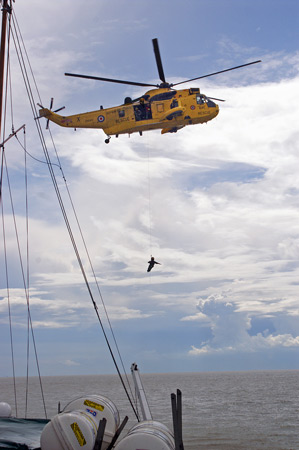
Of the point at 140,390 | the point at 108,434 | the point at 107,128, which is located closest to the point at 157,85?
the point at 107,128

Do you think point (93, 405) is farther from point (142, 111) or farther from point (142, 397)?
point (142, 111)

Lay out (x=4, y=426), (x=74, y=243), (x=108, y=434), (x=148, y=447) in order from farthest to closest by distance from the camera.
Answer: (x=74, y=243) < (x=4, y=426) < (x=108, y=434) < (x=148, y=447)

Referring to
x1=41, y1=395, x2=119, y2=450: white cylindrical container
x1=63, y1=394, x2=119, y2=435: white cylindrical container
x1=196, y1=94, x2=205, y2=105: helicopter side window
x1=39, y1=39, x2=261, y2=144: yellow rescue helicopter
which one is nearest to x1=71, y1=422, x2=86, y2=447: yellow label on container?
x1=41, y1=395, x2=119, y2=450: white cylindrical container

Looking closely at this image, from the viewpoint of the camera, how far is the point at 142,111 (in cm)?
3416

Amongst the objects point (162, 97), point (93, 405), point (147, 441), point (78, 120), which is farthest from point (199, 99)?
point (147, 441)

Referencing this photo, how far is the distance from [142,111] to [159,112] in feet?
3.95

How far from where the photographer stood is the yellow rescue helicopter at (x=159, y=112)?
33812 millimetres

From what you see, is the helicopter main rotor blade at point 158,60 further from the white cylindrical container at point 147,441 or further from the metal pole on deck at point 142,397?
the white cylindrical container at point 147,441

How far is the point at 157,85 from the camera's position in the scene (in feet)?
114

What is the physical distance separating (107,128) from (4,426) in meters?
25.0

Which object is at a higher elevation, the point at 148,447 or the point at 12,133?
the point at 12,133

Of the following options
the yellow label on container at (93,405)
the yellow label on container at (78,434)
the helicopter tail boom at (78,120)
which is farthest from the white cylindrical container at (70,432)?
the helicopter tail boom at (78,120)

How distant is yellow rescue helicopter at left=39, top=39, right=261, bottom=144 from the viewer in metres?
33.8

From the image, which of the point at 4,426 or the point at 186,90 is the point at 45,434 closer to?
the point at 4,426
